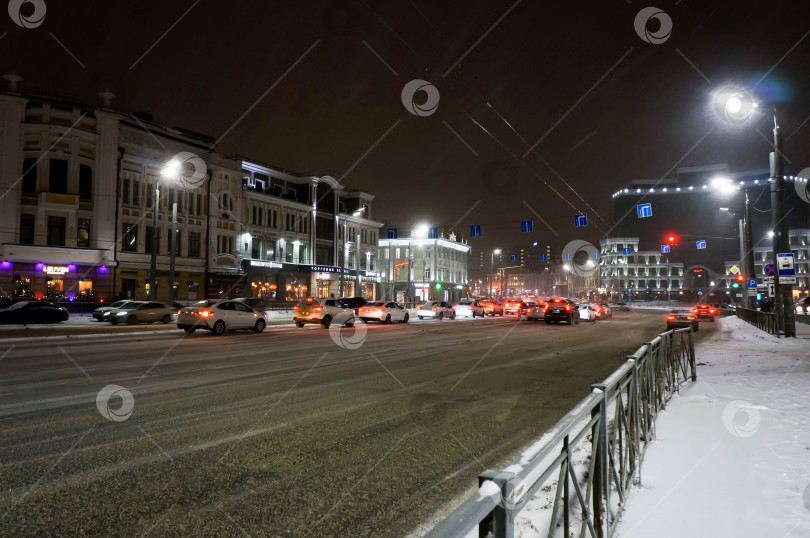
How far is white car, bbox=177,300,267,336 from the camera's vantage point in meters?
22.8

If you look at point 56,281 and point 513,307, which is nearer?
point 56,281

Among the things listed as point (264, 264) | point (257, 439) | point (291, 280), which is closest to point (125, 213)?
point (264, 264)

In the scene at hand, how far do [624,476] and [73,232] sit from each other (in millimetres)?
42028

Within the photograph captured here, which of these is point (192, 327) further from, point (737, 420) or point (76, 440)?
point (737, 420)

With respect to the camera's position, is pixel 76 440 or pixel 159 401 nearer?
pixel 76 440

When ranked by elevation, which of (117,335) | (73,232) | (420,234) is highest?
(420,234)

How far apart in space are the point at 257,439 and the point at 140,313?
89.6ft

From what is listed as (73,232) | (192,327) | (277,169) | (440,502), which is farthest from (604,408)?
(277,169)

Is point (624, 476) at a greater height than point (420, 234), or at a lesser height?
lesser

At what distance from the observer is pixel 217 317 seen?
2302cm

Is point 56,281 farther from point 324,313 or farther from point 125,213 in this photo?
point 324,313

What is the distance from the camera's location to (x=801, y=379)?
10328mm

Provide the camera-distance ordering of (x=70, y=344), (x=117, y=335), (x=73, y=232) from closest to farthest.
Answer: (x=70, y=344), (x=117, y=335), (x=73, y=232)
